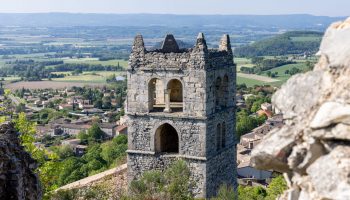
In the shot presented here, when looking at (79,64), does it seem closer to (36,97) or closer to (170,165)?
(36,97)

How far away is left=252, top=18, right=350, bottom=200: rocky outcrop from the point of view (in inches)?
189

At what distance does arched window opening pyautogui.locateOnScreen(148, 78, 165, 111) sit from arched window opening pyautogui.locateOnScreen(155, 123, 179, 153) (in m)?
0.74

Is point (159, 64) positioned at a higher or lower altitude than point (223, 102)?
higher

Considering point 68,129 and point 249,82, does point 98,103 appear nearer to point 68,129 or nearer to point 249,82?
point 68,129

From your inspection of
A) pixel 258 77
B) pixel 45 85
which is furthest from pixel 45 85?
pixel 258 77

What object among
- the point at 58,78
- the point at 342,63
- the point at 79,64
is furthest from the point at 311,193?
the point at 79,64

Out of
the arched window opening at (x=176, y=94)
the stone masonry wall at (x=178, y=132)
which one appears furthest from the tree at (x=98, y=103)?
the stone masonry wall at (x=178, y=132)

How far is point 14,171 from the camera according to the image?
9867mm

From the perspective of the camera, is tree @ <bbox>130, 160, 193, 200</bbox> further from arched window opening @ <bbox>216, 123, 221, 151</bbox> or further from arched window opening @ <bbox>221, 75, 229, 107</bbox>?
arched window opening @ <bbox>221, 75, 229, 107</bbox>

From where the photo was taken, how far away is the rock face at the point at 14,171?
9.81 metres

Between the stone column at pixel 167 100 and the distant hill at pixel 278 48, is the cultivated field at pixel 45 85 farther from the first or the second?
the stone column at pixel 167 100

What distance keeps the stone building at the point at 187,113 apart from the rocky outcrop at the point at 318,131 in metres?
14.4

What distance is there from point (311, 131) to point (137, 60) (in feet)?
52.2

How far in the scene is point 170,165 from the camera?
21.0 meters
